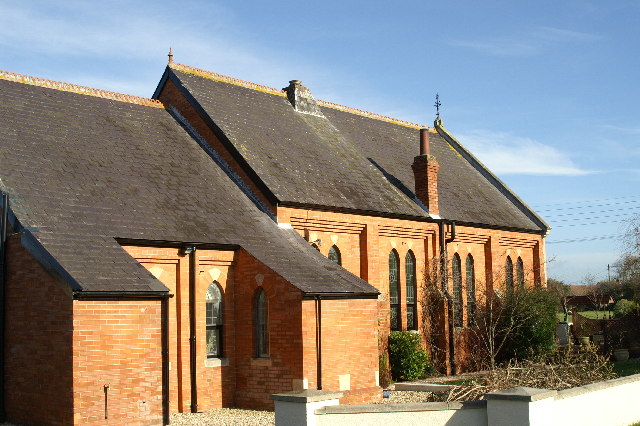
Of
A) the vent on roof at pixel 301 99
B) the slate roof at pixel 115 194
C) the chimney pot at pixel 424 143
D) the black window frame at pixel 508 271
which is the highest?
the vent on roof at pixel 301 99

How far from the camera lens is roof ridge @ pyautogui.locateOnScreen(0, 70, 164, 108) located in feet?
72.9

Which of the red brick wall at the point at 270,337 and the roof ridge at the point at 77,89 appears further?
the roof ridge at the point at 77,89

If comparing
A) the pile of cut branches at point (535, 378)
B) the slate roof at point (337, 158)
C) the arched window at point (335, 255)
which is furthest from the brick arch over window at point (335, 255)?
the pile of cut branches at point (535, 378)

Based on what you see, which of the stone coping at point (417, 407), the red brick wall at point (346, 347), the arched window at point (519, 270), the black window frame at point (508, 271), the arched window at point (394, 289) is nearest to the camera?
the stone coping at point (417, 407)

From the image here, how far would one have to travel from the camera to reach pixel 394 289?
88.7ft

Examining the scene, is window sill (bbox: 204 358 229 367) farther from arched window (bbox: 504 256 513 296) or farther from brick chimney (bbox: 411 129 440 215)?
arched window (bbox: 504 256 513 296)

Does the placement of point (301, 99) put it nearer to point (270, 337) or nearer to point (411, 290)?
point (411, 290)

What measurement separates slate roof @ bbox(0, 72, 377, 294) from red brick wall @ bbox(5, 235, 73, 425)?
0.69m

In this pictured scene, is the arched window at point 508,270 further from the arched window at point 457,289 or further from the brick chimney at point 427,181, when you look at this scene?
the brick chimney at point 427,181

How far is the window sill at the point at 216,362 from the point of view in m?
19.7

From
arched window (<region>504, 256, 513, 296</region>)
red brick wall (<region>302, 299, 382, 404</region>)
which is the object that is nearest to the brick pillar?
arched window (<region>504, 256, 513, 296</region>)

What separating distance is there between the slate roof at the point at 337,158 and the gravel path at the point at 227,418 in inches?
248

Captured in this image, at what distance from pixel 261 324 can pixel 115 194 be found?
16.3 ft

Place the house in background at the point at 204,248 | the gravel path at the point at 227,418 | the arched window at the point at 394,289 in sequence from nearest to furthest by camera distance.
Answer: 1. the house in background at the point at 204,248
2. the gravel path at the point at 227,418
3. the arched window at the point at 394,289
